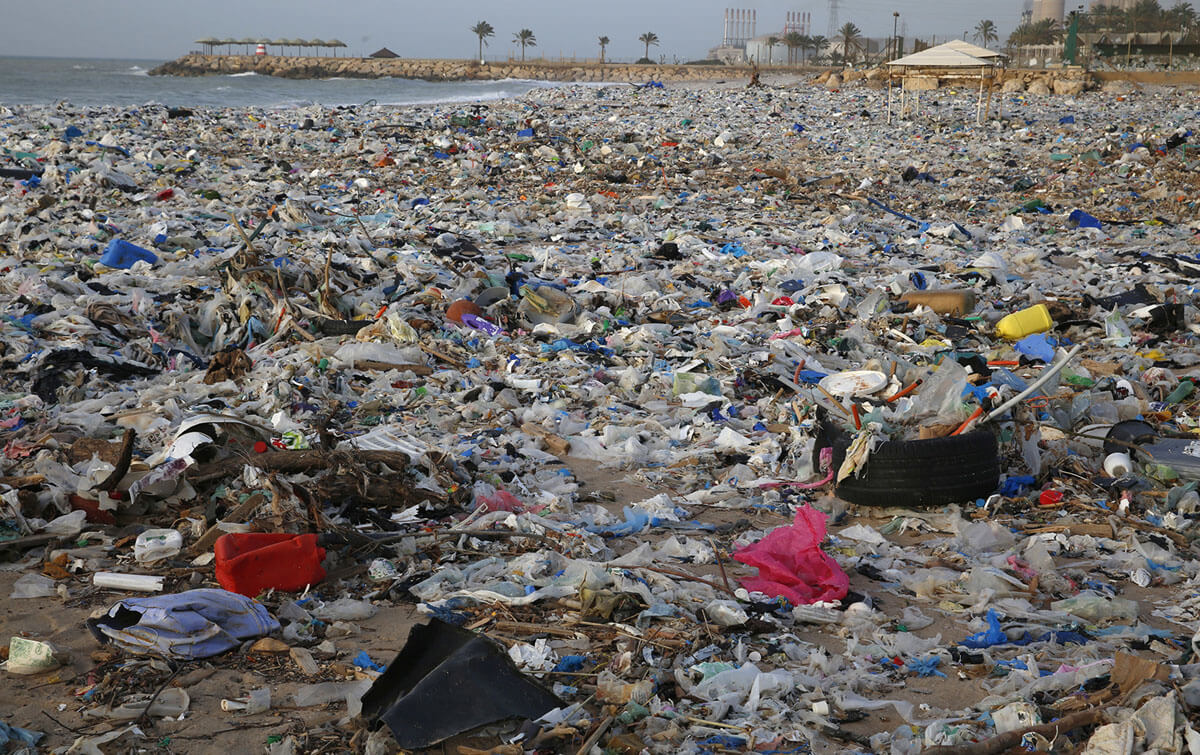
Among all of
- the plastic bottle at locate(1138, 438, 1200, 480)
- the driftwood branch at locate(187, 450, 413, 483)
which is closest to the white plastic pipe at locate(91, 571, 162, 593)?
the driftwood branch at locate(187, 450, 413, 483)

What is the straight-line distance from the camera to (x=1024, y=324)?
665 centimetres

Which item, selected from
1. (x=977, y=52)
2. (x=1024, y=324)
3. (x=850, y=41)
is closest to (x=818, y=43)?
(x=850, y=41)

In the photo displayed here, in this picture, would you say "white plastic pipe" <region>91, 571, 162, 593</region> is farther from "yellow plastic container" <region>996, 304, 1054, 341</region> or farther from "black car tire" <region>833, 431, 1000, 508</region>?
"yellow plastic container" <region>996, 304, 1054, 341</region>

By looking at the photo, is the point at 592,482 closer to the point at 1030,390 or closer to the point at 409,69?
the point at 1030,390

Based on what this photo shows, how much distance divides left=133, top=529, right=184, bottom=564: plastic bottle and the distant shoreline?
63844mm

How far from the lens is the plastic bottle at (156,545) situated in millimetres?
3438

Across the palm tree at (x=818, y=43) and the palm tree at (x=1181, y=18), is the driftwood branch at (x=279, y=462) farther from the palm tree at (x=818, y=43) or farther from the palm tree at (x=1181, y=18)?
the palm tree at (x=818, y=43)

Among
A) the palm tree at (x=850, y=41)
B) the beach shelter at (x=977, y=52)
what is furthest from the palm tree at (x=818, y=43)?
the beach shelter at (x=977, y=52)

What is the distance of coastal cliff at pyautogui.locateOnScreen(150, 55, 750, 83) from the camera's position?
223 feet

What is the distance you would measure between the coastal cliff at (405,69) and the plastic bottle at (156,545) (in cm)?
6390

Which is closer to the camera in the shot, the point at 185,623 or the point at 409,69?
the point at 185,623

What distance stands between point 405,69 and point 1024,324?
74737 mm

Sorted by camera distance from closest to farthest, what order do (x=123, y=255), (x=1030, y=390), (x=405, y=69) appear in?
1. (x=1030, y=390)
2. (x=123, y=255)
3. (x=405, y=69)

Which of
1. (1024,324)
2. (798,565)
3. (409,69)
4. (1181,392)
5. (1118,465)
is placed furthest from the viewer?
(409,69)
